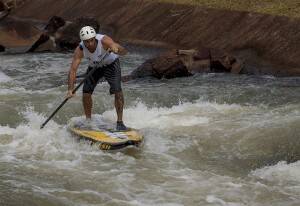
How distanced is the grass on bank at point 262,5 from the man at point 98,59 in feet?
31.6

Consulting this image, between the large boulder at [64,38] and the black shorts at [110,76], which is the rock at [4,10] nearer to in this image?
the large boulder at [64,38]

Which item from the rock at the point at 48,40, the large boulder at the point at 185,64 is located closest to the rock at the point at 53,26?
the rock at the point at 48,40

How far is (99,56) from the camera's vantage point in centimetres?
1068

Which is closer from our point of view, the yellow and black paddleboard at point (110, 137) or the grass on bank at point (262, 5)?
the yellow and black paddleboard at point (110, 137)

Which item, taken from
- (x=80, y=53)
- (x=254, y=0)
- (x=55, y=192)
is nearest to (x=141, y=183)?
(x=55, y=192)

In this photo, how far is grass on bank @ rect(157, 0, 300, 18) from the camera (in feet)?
64.5

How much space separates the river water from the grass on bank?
3905 millimetres

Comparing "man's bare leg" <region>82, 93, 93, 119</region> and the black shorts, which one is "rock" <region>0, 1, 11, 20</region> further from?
the black shorts

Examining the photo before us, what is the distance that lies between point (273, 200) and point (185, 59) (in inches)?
373

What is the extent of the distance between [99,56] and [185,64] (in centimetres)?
700

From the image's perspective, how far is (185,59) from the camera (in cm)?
1773

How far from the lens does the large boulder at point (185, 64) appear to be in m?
17.0

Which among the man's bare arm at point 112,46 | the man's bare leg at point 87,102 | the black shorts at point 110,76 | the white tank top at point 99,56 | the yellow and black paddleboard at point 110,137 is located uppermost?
the man's bare arm at point 112,46

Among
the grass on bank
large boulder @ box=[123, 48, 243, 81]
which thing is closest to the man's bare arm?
large boulder @ box=[123, 48, 243, 81]
